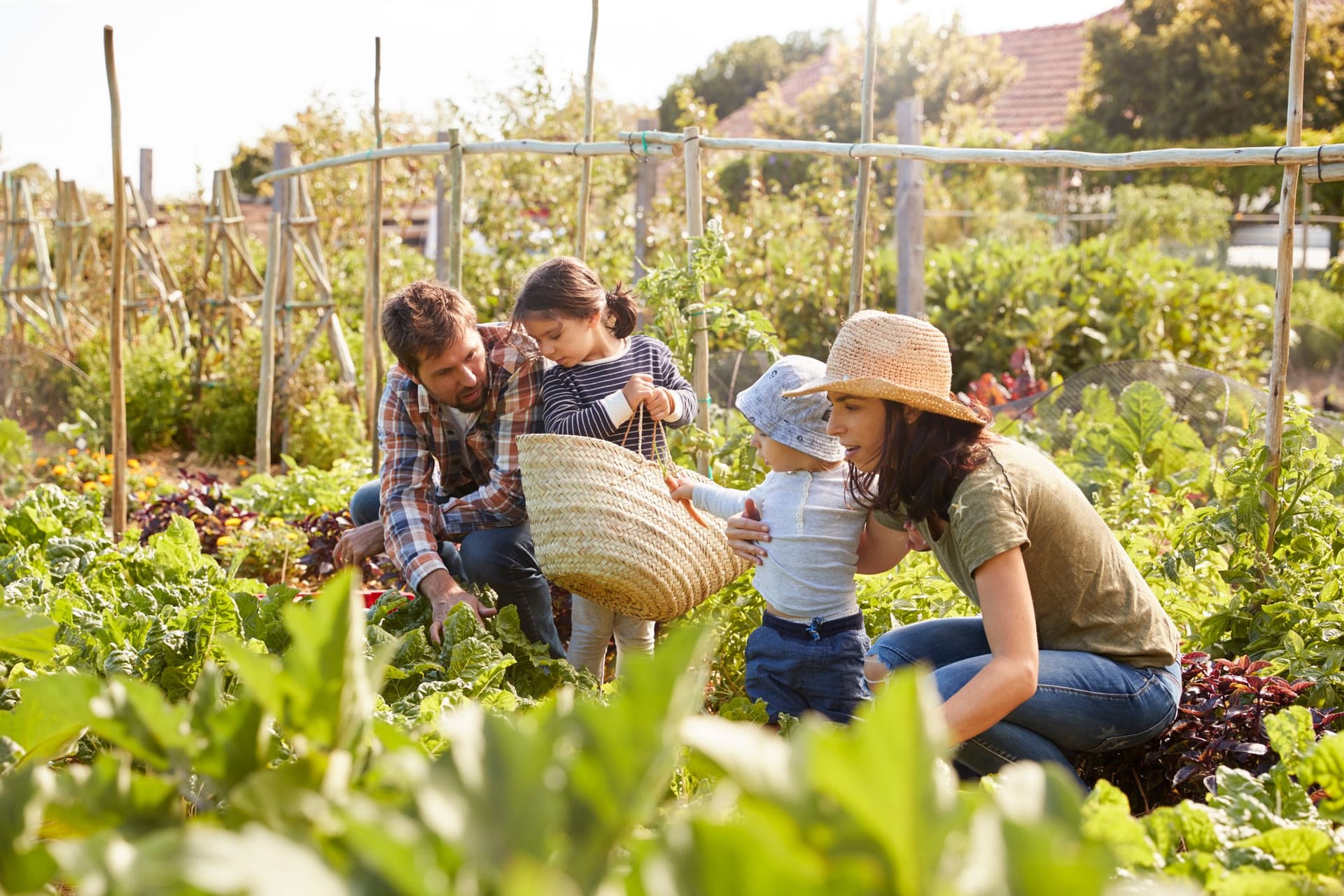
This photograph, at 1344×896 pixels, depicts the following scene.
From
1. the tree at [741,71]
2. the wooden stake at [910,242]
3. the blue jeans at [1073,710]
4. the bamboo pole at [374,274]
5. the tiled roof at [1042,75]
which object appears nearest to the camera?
the blue jeans at [1073,710]

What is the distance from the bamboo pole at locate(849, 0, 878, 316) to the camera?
3.20 m

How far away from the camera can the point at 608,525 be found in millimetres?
2344

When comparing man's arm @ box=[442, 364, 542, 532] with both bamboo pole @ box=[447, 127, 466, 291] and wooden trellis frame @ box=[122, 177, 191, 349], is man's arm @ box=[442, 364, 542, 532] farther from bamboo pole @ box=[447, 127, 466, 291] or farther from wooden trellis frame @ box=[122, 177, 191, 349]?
wooden trellis frame @ box=[122, 177, 191, 349]

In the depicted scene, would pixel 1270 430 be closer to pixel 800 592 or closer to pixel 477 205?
pixel 800 592

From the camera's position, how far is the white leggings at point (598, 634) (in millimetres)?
2701

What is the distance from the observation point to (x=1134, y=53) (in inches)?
744

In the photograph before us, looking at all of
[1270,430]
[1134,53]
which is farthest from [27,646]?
[1134,53]

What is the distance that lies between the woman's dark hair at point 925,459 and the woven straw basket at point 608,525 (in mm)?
492

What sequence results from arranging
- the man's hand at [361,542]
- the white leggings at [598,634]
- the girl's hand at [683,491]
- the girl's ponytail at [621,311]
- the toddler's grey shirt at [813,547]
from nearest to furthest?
the toddler's grey shirt at [813,547], the girl's hand at [683,491], the white leggings at [598,634], the girl's ponytail at [621,311], the man's hand at [361,542]

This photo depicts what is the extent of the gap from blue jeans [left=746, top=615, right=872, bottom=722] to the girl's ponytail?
879mm

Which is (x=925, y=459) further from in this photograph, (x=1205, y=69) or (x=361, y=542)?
(x=1205, y=69)

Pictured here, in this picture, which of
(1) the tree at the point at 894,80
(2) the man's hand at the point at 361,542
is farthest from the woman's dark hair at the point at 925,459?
(1) the tree at the point at 894,80

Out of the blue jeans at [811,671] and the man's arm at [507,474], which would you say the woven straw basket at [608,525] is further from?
the man's arm at [507,474]

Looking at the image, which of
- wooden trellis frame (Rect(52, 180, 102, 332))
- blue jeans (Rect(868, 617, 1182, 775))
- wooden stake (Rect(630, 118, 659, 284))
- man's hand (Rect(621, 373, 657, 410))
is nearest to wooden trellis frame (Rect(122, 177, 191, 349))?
wooden trellis frame (Rect(52, 180, 102, 332))
